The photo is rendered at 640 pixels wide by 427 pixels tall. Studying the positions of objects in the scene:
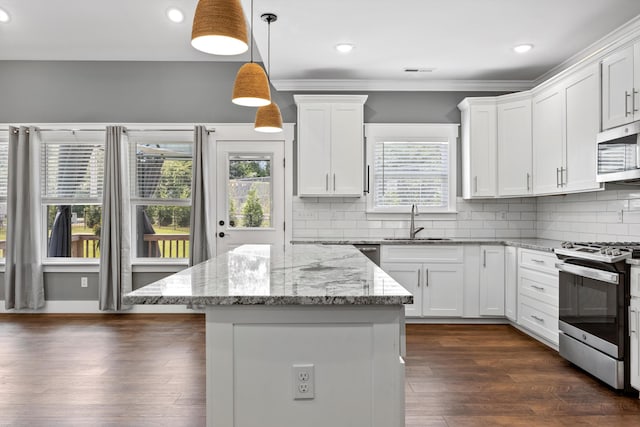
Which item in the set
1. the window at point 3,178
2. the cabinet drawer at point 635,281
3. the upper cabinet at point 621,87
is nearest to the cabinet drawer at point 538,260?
the cabinet drawer at point 635,281

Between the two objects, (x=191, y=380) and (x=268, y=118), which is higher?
(x=268, y=118)

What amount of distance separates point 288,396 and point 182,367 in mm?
1996

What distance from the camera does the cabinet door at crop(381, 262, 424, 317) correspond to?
15.0ft

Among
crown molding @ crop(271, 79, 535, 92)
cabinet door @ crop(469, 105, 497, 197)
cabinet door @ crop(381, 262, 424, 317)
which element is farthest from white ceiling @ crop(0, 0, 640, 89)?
cabinet door @ crop(381, 262, 424, 317)

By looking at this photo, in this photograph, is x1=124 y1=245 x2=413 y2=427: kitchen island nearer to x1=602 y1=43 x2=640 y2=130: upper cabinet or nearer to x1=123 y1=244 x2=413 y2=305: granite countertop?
x1=123 y1=244 x2=413 y2=305: granite countertop

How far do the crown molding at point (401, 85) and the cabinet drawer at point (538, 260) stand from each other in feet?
6.69

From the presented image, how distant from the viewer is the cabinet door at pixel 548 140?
4016 millimetres

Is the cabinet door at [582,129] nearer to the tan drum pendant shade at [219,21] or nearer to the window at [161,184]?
the tan drum pendant shade at [219,21]

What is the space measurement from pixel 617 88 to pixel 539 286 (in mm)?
1724

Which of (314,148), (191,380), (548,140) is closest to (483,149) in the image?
(548,140)

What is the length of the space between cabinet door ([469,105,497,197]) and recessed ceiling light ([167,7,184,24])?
10.5 feet

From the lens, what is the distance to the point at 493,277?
4.53m

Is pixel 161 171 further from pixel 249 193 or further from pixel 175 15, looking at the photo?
pixel 175 15

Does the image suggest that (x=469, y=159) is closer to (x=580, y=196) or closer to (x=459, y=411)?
(x=580, y=196)
